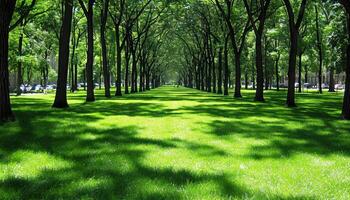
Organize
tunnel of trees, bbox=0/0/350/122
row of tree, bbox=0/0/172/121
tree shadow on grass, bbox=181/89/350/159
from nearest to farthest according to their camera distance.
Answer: tree shadow on grass, bbox=181/89/350/159 < row of tree, bbox=0/0/172/121 < tunnel of trees, bbox=0/0/350/122

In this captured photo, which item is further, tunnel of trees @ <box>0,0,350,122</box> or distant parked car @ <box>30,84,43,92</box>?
distant parked car @ <box>30,84,43,92</box>

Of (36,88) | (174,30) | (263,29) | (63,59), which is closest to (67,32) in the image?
(63,59)

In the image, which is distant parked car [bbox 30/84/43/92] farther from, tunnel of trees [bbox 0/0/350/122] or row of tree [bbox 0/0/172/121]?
tunnel of trees [bbox 0/0/350/122]

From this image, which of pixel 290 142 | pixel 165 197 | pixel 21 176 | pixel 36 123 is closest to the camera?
pixel 165 197

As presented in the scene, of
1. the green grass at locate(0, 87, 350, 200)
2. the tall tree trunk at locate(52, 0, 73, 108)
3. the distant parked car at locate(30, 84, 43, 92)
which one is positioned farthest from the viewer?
the distant parked car at locate(30, 84, 43, 92)

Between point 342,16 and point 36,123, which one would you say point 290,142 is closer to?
point 36,123

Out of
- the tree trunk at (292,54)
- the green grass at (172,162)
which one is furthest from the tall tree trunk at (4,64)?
the tree trunk at (292,54)

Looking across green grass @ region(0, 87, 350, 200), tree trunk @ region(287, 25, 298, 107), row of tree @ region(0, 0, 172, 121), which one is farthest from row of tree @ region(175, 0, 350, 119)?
green grass @ region(0, 87, 350, 200)

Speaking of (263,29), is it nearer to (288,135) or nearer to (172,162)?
(288,135)

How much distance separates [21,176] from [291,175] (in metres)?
4.29

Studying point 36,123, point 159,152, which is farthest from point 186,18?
point 159,152

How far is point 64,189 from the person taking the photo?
16.5ft

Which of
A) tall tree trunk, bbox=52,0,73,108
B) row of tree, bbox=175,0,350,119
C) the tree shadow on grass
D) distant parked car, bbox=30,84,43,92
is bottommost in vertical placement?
the tree shadow on grass

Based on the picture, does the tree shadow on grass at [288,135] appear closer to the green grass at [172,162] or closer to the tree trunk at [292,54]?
the green grass at [172,162]
